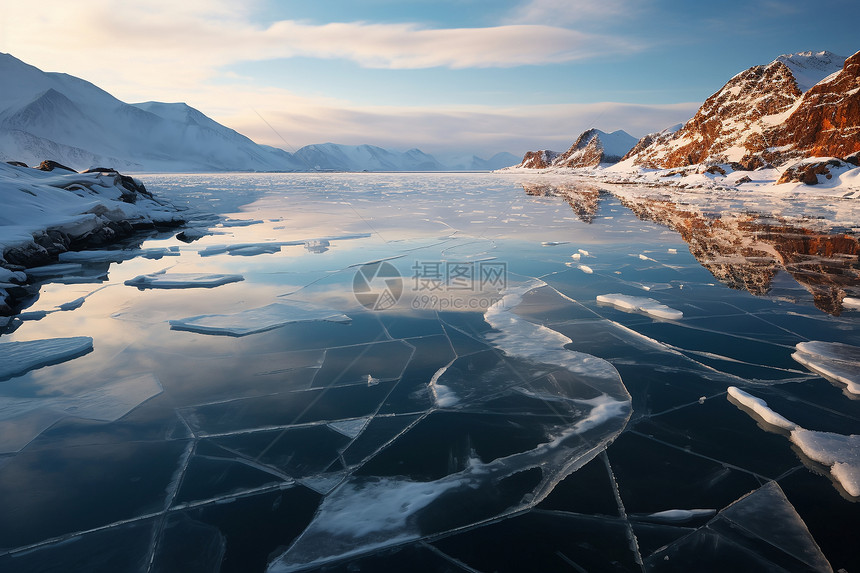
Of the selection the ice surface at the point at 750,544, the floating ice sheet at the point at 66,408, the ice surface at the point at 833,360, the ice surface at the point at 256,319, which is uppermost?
the ice surface at the point at 833,360

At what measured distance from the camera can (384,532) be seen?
2668 millimetres

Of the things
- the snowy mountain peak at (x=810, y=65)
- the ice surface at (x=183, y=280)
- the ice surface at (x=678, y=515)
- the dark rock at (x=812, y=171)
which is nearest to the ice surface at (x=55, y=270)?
the ice surface at (x=183, y=280)

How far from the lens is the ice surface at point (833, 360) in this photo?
4383 mm

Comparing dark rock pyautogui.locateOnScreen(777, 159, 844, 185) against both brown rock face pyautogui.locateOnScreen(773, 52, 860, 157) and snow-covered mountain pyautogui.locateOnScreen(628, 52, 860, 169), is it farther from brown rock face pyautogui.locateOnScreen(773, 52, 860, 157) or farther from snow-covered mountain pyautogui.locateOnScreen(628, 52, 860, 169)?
snow-covered mountain pyautogui.locateOnScreen(628, 52, 860, 169)

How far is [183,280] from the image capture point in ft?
27.1

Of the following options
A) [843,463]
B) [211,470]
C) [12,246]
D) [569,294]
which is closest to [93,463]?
[211,470]

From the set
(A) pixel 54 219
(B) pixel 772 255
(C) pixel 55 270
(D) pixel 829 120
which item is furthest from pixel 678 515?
(D) pixel 829 120

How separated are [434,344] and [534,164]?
16380 cm

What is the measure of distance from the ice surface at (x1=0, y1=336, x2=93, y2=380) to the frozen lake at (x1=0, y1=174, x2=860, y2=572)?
0.03 metres

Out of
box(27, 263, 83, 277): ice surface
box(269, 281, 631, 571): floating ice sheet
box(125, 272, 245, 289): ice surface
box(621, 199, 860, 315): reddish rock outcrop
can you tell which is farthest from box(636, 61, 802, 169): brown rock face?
box(27, 263, 83, 277): ice surface

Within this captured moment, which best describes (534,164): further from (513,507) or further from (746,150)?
(513,507)

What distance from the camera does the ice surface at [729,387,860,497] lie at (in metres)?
3.01

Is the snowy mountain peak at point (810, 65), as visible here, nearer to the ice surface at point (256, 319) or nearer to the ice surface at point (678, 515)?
the ice surface at point (256, 319)

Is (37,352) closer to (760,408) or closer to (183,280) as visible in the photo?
(183,280)
